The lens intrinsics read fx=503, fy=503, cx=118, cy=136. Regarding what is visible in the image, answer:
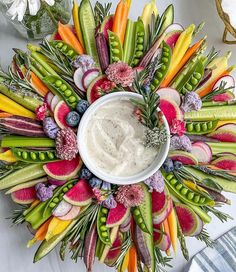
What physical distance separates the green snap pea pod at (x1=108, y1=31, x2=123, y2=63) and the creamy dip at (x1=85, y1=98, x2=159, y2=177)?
70 mm

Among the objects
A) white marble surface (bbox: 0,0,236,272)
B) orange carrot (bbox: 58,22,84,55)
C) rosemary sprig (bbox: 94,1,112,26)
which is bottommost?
white marble surface (bbox: 0,0,236,272)

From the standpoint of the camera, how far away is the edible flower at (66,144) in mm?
708

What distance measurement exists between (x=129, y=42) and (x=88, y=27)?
7 cm

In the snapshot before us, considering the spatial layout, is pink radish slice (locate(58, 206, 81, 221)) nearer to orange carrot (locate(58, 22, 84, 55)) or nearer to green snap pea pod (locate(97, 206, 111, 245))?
green snap pea pod (locate(97, 206, 111, 245))

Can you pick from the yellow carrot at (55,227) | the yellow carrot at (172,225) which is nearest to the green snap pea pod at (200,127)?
the yellow carrot at (172,225)

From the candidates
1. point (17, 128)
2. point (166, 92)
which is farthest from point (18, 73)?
point (166, 92)

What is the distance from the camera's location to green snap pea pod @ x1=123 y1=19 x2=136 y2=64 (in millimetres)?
777

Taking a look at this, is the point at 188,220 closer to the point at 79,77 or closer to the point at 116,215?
the point at 116,215

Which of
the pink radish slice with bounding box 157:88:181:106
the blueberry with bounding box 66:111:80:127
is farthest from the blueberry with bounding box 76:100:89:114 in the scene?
the pink radish slice with bounding box 157:88:181:106

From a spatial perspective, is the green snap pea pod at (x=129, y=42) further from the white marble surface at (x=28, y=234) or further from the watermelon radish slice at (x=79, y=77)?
the white marble surface at (x=28, y=234)

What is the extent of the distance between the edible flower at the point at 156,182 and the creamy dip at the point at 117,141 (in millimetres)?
20

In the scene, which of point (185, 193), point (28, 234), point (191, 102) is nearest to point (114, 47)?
point (191, 102)

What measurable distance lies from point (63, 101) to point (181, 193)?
8.8 inches

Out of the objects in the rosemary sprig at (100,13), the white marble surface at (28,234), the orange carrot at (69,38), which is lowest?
the white marble surface at (28,234)
